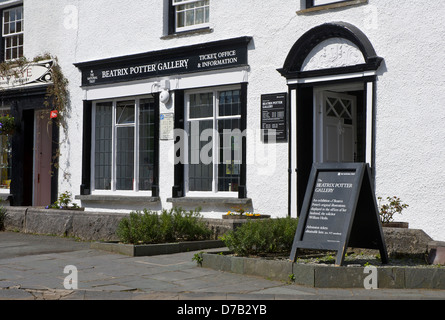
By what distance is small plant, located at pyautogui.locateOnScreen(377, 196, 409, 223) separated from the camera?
9797 mm

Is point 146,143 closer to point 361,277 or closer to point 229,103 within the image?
point 229,103

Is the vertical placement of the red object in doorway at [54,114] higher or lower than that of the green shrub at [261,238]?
higher

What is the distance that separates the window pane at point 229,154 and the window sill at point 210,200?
37 centimetres

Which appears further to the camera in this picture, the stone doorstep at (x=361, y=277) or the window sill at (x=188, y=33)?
the window sill at (x=188, y=33)

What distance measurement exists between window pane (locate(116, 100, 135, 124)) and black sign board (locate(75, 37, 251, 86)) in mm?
556

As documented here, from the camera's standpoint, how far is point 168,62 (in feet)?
43.3

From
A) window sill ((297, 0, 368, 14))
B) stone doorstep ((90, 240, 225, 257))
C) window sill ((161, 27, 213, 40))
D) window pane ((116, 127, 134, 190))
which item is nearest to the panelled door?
window sill ((297, 0, 368, 14))

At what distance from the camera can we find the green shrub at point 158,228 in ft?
34.3

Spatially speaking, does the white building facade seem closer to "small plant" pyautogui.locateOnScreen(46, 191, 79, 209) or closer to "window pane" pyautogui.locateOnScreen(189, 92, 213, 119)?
"window pane" pyautogui.locateOnScreen(189, 92, 213, 119)

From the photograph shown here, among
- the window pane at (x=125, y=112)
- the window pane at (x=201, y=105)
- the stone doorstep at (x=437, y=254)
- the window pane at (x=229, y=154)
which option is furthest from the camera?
the window pane at (x=125, y=112)

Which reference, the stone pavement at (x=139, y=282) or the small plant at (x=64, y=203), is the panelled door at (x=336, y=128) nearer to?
the stone pavement at (x=139, y=282)

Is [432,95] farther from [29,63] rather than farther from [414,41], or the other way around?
[29,63]

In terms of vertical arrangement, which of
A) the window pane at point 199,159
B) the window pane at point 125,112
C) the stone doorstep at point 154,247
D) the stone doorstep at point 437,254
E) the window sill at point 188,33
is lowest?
the stone doorstep at point 154,247

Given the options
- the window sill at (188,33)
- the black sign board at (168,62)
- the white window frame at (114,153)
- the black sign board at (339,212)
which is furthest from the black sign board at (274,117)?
the black sign board at (339,212)
